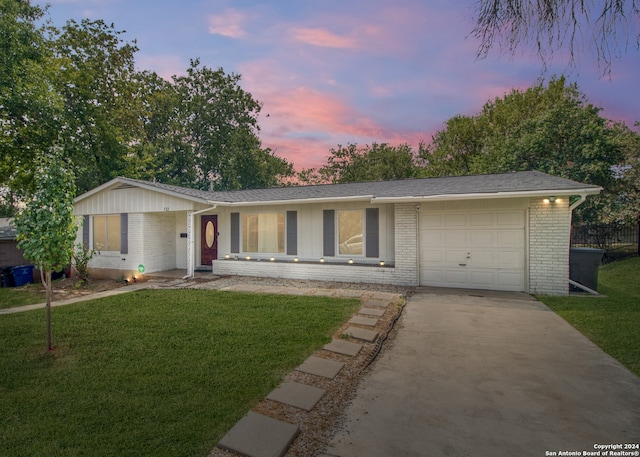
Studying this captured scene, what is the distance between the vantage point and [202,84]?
942 inches

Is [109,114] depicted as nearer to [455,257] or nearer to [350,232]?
[350,232]

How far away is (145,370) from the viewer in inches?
140

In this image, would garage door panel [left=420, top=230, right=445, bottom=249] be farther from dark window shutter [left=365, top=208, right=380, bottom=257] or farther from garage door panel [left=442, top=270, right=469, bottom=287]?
dark window shutter [left=365, top=208, right=380, bottom=257]

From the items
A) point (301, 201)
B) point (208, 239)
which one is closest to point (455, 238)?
point (301, 201)

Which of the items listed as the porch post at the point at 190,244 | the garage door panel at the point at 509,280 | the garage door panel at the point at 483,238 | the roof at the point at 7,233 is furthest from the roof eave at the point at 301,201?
the roof at the point at 7,233

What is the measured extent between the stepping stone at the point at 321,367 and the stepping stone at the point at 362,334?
0.88 metres

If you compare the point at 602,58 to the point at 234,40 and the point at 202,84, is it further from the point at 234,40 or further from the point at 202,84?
the point at 202,84

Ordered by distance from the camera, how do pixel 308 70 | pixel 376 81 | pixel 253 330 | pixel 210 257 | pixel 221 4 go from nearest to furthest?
1. pixel 253 330
2. pixel 221 4
3. pixel 376 81
4. pixel 308 70
5. pixel 210 257

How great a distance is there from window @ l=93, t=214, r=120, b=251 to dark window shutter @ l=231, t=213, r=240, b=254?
4.16 metres

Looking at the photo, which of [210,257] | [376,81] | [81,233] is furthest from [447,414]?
[81,233]

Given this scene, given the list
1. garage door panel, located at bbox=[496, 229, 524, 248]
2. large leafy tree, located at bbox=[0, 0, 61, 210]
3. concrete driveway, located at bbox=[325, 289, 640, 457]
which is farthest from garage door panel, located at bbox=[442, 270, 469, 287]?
large leafy tree, located at bbox=[0, 0, 61, 210]

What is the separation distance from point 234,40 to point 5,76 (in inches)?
386

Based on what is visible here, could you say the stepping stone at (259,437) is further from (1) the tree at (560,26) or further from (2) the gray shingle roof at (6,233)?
(2) the gray shingle roof at (6,233)

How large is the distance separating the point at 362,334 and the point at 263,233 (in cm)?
676
